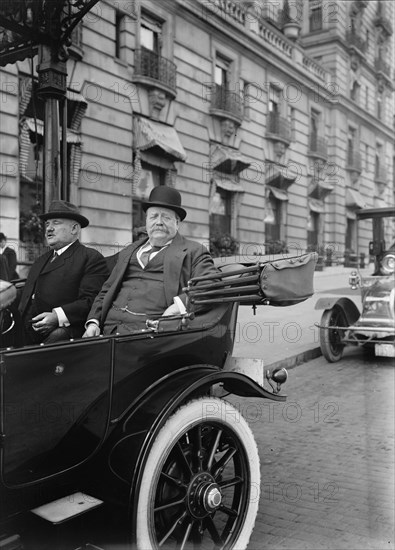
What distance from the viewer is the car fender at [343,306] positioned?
789 cm

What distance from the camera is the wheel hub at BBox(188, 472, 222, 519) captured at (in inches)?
95.7

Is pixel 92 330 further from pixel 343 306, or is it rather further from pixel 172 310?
pixel 343 306

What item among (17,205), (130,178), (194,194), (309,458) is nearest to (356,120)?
(194,194)

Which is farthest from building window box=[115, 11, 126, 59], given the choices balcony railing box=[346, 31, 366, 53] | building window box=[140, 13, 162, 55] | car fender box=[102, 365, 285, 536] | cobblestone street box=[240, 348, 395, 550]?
car fender box=[102, 365, 285, 536]

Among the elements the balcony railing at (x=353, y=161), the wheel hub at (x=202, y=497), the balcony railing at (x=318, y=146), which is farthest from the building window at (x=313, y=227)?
Result: the wheel hub at (x=202, y=497)

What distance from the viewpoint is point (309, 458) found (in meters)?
4.11

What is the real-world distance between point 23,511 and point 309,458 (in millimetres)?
2523

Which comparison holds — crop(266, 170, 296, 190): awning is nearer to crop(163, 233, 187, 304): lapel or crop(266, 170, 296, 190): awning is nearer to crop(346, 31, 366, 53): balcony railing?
crop(346, 31, 366, 53): balcony railing

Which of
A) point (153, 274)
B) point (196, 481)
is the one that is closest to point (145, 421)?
point (196, 481)

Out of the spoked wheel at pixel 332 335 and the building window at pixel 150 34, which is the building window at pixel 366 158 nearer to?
the building window at pixel 150 34

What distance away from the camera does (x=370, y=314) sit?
301 inches

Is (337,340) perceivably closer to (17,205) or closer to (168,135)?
(17,205)

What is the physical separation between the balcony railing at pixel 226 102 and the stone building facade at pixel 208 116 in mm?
48

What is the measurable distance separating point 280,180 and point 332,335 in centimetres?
1220
